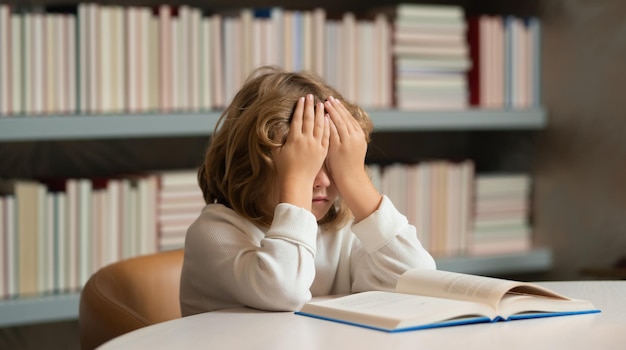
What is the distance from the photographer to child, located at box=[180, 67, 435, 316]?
132 cm

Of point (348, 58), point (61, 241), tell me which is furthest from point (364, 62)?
point (61, 241)

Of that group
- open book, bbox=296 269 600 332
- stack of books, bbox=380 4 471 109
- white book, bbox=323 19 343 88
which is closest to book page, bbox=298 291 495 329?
open book, bbox=296 269 600 332

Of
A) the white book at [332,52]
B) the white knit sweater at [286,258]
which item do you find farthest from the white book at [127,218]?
the white knit sweater at [286,258]

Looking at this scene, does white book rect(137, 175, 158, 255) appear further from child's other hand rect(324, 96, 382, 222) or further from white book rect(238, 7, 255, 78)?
child's other hand rect(324, 96, 382, 222)

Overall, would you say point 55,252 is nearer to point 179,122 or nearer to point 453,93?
point 179,122

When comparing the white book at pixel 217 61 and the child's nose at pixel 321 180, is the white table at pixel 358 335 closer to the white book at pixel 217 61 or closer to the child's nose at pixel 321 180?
the child's nose at pixel 321 180

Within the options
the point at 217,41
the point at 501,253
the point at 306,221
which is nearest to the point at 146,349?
the point at 306,221

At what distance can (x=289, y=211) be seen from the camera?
133 centimetres

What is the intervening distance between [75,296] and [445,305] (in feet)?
4.46

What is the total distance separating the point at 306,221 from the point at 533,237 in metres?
1.74

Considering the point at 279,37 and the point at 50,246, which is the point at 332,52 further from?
the point at 50,246

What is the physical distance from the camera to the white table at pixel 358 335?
3.39ft

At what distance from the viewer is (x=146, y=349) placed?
104cm

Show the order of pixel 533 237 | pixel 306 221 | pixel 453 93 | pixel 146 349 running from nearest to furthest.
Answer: pixel 146 349
pixel 306 221
pixel 453 93
pixel 533 237
